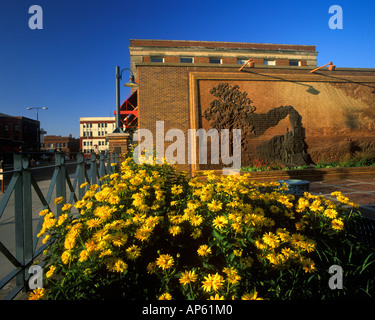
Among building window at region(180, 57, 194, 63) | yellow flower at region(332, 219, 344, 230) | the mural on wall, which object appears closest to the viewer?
yellow flower at region(332, 219, 344, 230)

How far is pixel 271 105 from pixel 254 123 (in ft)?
4.06

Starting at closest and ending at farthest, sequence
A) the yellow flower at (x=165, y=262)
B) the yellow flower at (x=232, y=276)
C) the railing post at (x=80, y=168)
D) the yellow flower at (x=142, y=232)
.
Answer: the yellow flower at (x=232, y=276) → the yellow flower at (x=165, y=262) → the yellow flower at (x=142, y=232) → the railing post at (x=80, y=168)

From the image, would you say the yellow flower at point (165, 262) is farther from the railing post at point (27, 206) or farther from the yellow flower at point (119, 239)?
the railing post at point (27, 206)

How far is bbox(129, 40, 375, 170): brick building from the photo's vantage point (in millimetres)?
9148

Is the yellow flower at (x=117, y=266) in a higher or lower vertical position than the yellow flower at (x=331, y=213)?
lower

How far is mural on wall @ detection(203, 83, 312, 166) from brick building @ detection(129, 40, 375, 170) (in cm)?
5

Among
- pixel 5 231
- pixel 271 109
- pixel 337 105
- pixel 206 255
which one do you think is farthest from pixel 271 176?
pixel 5 231

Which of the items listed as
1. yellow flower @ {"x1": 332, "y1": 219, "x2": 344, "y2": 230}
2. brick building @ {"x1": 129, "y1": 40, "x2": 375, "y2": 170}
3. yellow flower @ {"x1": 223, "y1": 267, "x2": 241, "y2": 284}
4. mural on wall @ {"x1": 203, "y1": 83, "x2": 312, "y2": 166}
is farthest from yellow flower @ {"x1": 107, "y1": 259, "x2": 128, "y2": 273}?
mural on wall @ {"x1": 203, "y1": 83, "x2": 312, "y2": 166}

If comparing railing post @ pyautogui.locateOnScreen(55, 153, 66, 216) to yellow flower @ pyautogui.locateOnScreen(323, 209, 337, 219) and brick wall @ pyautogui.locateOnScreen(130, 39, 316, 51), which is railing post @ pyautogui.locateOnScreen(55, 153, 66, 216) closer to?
yellow flower @ pyautogui.locateOnScreen(323, 209, 337, 219)

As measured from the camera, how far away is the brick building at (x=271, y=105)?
30.0ft

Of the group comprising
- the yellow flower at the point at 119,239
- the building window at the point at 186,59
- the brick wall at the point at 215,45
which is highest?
the brick wall at the point at 215,45

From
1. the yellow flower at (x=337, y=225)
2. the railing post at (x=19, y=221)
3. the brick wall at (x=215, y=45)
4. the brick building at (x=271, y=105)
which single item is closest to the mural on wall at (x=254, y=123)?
the brick building at (x=271, y=105)

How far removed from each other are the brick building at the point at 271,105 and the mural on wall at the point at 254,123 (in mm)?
45
